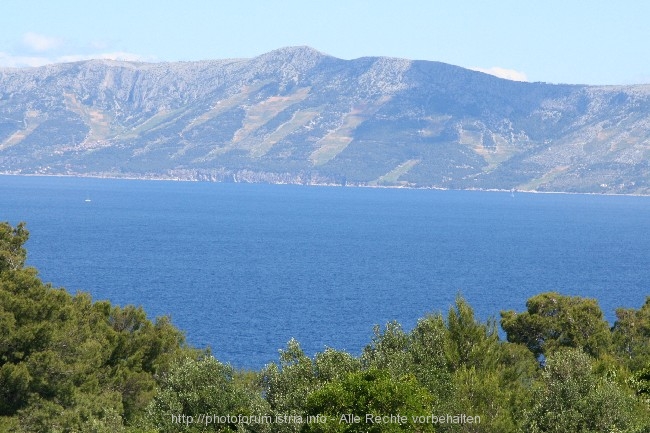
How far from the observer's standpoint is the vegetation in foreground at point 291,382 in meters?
29.6

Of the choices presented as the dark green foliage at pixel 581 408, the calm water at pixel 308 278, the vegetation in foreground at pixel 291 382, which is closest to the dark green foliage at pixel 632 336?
the vegetation in foreground at pixel 291 382

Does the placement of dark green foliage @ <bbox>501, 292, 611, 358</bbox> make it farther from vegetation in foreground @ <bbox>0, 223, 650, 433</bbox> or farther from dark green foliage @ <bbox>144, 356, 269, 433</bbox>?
dark green foliage @ <bbox>144, 356, 269, 433</bbox>

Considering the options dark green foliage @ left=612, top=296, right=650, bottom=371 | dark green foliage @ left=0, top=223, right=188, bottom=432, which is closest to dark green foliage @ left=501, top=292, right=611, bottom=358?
dark green foliage @ left=612, top=296, right=650, bottom=371

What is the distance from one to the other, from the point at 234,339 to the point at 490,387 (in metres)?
55.7

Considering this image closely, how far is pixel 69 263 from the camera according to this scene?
13950 centimetres

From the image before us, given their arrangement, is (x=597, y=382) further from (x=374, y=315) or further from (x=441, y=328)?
(x=374, y=315)

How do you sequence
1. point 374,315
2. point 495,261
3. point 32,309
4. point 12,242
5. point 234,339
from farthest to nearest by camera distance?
point 495,261
point 374,315
point 234,339
point 12,242
point 32,309

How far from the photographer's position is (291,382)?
33719 mm

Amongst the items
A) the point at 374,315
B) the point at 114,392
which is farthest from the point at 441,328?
the point at 374,315

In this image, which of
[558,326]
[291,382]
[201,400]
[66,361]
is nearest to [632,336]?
[558,326]

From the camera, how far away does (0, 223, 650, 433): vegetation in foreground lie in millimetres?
29609

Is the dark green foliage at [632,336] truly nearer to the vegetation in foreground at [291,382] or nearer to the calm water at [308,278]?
the vegetation in foreground at [291,382]

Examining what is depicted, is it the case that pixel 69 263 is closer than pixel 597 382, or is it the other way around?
pixel 597 382

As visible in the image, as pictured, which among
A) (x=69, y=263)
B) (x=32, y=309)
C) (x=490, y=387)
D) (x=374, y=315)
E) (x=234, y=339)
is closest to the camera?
(x=490, y=387)
